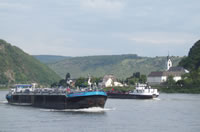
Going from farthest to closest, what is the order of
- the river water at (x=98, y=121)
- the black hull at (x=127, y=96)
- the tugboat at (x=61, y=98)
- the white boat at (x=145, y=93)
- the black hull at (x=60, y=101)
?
the black hull at (x=127, y=96), the white boat at (x=145, y=93), the black hull at (x=60, y=101), the tugboat at (x=61, y=98), the river water at (x=98, y=121)

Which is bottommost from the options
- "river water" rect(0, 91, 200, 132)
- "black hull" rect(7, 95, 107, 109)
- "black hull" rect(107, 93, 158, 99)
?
"river water" rect(0, 91, 200, 132)

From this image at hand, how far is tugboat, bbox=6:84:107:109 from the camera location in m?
79.7

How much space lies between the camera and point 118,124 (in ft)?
213

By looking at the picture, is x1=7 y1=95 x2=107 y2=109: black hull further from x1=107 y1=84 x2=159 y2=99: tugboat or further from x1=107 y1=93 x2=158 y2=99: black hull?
x1=107 y1=84 x2=159 y2=99: tugboat

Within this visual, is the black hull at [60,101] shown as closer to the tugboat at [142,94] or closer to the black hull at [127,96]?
the black hull at [127,96]

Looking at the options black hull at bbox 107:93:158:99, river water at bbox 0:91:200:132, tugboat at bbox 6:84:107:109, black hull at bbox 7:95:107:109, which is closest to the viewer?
river water at bbox 0:91:200:132

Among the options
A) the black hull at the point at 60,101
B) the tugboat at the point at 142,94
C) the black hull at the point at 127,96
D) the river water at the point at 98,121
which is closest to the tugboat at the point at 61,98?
the black hull at the point at 60,101

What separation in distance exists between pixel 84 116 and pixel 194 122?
54.4 feet

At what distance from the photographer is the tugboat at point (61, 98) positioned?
261 ft

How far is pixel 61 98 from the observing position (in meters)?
85.8

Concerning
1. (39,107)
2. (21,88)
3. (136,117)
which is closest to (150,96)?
(21,88)

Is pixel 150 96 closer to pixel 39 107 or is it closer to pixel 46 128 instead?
pixel 39 107

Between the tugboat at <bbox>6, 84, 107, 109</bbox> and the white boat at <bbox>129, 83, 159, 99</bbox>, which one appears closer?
the tugboat at <bbox>6, 84, 107, 109</bbox>

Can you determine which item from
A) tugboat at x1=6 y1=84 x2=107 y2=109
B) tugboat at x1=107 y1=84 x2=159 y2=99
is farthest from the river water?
tugboat at x1=107 y1=84 x2=159 y2=99
